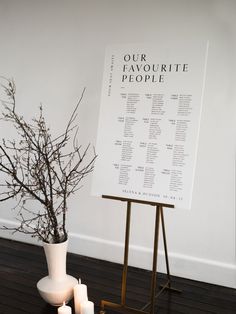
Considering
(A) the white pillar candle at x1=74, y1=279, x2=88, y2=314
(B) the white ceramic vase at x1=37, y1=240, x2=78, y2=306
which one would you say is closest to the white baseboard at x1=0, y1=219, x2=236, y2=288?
(B) the white ceramic vase at x1=37, y1=240, x2=78, y2=306

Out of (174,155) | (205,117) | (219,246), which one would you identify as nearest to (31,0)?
(205,117)

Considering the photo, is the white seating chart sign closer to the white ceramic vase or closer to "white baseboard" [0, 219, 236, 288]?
the white ceramic vase

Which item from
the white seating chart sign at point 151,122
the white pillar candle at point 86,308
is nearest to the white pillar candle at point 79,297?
the white pillar candle at point 86,308

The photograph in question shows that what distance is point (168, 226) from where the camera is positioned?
8.73 ft

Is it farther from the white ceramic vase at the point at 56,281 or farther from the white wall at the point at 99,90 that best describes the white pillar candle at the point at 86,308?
the white wall at the point at 99,90

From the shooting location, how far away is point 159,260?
270 centimetres

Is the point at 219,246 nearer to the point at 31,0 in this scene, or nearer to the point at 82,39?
the point at 82,39

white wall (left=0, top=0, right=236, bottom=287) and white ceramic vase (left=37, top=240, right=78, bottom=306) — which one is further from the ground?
white wall (left=0, top=0, right=236, bottom=287)

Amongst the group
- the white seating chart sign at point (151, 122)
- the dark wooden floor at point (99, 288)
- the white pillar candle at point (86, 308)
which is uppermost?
the white seating chart sign at point (151, 122)

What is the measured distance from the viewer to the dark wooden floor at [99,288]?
2182 mm

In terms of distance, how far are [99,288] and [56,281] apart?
41cm

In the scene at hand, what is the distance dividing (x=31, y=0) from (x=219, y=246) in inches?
100

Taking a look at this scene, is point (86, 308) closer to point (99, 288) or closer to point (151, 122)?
point (99, 288)

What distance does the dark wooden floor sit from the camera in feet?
7.16
